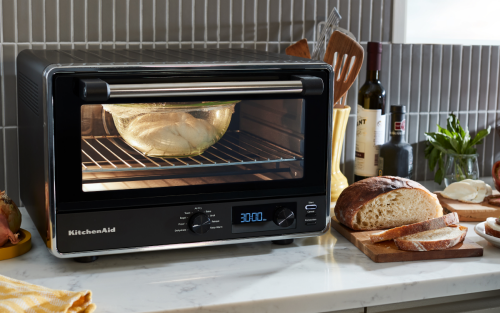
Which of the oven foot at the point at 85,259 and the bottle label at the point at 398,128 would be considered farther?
the bottle label at the point at 398,128

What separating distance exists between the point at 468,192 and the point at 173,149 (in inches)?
30.8

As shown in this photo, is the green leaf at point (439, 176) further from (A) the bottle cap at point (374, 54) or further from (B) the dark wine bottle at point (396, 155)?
(A) the bottle cap at point (374, 54)

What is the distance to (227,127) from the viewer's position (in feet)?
3.35

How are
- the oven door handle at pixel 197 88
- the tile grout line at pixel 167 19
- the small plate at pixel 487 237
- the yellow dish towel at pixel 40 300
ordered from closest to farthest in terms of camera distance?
the yellow dish towel at pixel 40 300 → the oven door handle at pixel 197 88 → the small plate at pixel 487 237 → the tile grout line at pixel 167 19

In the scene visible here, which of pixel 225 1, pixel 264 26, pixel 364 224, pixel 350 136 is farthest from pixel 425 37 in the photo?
pixel 364 224

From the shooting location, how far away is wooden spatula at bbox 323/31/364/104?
1323 millimetres

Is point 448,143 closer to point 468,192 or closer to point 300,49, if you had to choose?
point 468,192

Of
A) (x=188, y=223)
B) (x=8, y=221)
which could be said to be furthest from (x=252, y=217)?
(x=8, y=221)

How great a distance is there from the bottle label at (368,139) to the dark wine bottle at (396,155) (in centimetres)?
2

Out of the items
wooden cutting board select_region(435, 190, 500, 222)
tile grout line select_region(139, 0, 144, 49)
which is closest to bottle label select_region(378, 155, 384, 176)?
wooden cutting board select_region(435, 190, 500, 222)

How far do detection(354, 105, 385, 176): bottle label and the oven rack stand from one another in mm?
449

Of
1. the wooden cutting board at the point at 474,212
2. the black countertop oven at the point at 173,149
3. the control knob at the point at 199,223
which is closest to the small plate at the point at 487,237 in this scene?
the wooden cutting board at the point at 474,212

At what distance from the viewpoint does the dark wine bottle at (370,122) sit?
1.44 meters

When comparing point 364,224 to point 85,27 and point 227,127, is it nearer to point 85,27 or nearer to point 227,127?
point 227,127
